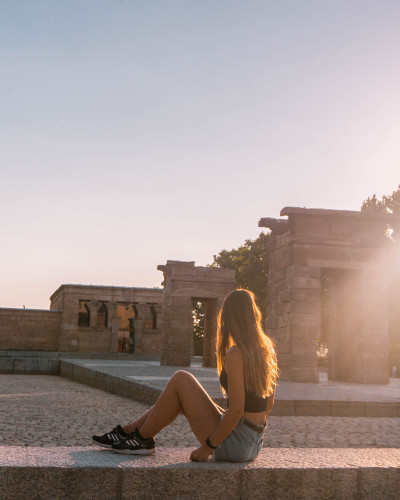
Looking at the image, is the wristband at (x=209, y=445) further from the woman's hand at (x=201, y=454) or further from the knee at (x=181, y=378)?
the knee at (x=181, y=378)

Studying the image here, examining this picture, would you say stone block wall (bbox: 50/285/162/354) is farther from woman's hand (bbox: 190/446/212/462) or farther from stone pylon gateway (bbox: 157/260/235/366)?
woman's hand (bbox: 190/446/212/462)

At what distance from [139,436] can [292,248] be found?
13153 mm

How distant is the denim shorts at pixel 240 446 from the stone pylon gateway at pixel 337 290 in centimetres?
1264

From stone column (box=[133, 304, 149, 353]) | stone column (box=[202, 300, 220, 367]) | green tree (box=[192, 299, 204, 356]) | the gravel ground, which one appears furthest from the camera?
green tree (box=[192, 299, 204, 356])

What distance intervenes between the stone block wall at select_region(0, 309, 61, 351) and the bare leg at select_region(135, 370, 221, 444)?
36.5m

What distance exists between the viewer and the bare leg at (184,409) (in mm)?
4930

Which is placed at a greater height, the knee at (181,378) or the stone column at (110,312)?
the stone column at (110,312)

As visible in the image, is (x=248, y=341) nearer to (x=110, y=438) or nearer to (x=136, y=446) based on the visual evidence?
(x=136, y=446)

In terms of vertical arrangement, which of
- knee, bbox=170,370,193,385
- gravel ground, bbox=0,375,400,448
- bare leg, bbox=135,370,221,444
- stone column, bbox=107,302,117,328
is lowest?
gravel ground, bbox=0,375,400,448

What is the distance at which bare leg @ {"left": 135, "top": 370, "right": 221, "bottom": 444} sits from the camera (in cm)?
493

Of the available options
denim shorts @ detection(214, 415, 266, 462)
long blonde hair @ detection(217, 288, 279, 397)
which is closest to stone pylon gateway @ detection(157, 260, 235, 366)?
long blonde hair @ detection(217, 288, 279, 397)

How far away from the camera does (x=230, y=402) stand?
185 inches

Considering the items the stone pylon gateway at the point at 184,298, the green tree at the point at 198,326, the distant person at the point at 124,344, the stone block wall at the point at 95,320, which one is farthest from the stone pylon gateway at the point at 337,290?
the green tree at the point at 198,326

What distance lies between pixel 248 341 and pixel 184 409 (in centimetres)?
77
